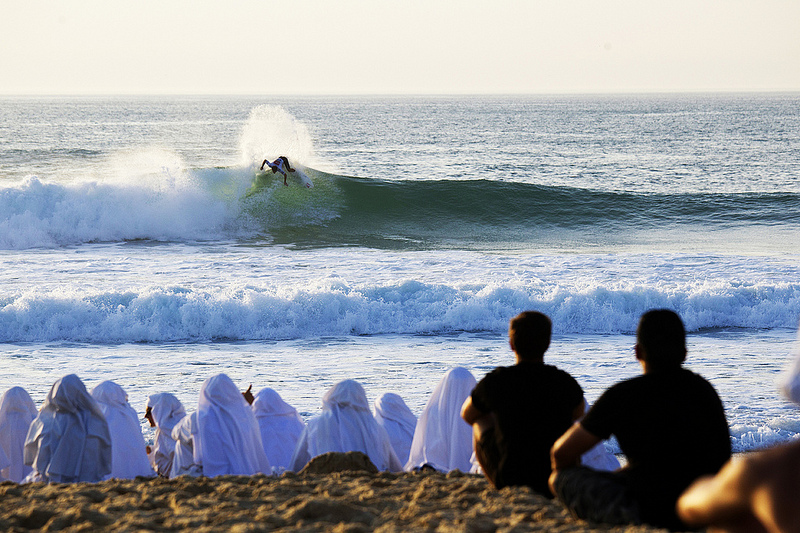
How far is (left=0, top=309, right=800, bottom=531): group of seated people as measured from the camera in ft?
9.08

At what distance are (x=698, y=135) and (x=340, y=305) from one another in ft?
165

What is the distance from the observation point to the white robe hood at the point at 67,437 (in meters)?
4.51

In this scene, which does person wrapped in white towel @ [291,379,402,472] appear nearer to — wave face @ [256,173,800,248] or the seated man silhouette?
the seated man silhouette

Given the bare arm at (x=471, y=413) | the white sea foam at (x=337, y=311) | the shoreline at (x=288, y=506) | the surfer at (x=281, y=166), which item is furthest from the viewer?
the surfer at (x=281, y=166)

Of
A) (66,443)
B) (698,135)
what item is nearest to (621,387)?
(66,443)

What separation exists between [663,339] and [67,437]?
334cm

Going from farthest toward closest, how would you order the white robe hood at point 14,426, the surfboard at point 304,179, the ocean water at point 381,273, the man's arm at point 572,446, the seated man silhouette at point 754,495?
1. the surfboard at point 304,179
2. the ocean water at point 381,273
3. the white robe hood at point 14,426
4. the man's arm at point 572,446
5. the seated man silhouette at point 754,495

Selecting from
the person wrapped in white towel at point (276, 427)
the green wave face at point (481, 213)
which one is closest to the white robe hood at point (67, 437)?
the person wrapped in white towel at point (276, 427)

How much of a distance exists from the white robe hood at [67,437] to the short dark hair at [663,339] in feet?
10.2

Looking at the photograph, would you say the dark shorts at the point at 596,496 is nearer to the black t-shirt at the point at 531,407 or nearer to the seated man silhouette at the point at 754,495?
the black t-shirt at the point at 531,407

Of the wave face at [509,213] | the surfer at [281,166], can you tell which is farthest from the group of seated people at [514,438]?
the surfer at [281,166]

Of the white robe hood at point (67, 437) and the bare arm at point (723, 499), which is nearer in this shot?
the bare arm at point (723, 499)

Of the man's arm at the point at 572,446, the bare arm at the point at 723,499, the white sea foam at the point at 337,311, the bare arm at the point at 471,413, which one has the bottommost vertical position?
the white sea foam at the point at 337,311

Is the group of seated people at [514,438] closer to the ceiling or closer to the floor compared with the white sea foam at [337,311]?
closer to the ceiling
